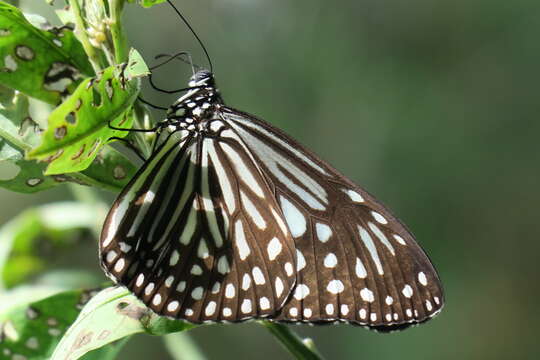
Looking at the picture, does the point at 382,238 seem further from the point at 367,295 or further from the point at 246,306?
the point at 246,306

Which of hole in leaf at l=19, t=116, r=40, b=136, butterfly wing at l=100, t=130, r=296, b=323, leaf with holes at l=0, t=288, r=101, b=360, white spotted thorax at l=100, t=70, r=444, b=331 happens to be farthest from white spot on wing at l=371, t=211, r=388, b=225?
hole in leaf at l=19, t=116, r=40, b=136

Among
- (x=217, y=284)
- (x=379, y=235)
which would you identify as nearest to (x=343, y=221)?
(x=379, y=235)

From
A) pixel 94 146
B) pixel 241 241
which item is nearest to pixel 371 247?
pixel 241 241

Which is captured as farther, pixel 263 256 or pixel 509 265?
pixel 509 265

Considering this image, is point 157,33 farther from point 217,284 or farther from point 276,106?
point 217,284

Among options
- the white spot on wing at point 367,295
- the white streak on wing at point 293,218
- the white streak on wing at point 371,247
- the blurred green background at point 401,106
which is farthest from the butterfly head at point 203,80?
the blurred green background at point 401,106

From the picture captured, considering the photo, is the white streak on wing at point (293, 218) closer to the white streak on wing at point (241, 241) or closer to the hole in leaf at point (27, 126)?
the white streak on wing at point (241, 241)
